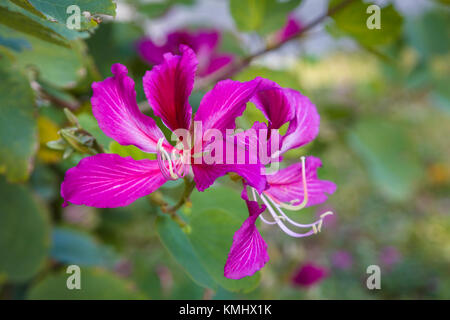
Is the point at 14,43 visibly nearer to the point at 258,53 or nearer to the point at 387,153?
the point at 258,53

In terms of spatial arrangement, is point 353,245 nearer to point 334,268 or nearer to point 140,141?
point 334,268

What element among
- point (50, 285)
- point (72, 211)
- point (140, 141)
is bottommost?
point (50, 285)

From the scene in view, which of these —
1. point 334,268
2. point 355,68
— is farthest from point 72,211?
point 355,68

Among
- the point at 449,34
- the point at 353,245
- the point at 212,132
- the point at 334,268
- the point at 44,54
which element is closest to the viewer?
the point at 212,132

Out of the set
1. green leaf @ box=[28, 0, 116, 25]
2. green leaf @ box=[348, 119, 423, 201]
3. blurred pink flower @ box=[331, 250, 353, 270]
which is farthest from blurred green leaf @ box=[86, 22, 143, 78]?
blurred pink flower @ box=[331, 250, 353, 270]

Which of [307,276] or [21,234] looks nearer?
[21,234]

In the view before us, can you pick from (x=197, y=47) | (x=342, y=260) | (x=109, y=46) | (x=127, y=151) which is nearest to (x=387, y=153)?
(x=342, y=260)

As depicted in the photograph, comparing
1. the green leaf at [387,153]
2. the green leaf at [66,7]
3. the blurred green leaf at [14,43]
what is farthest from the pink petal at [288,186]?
the green leaf at [387,153]
